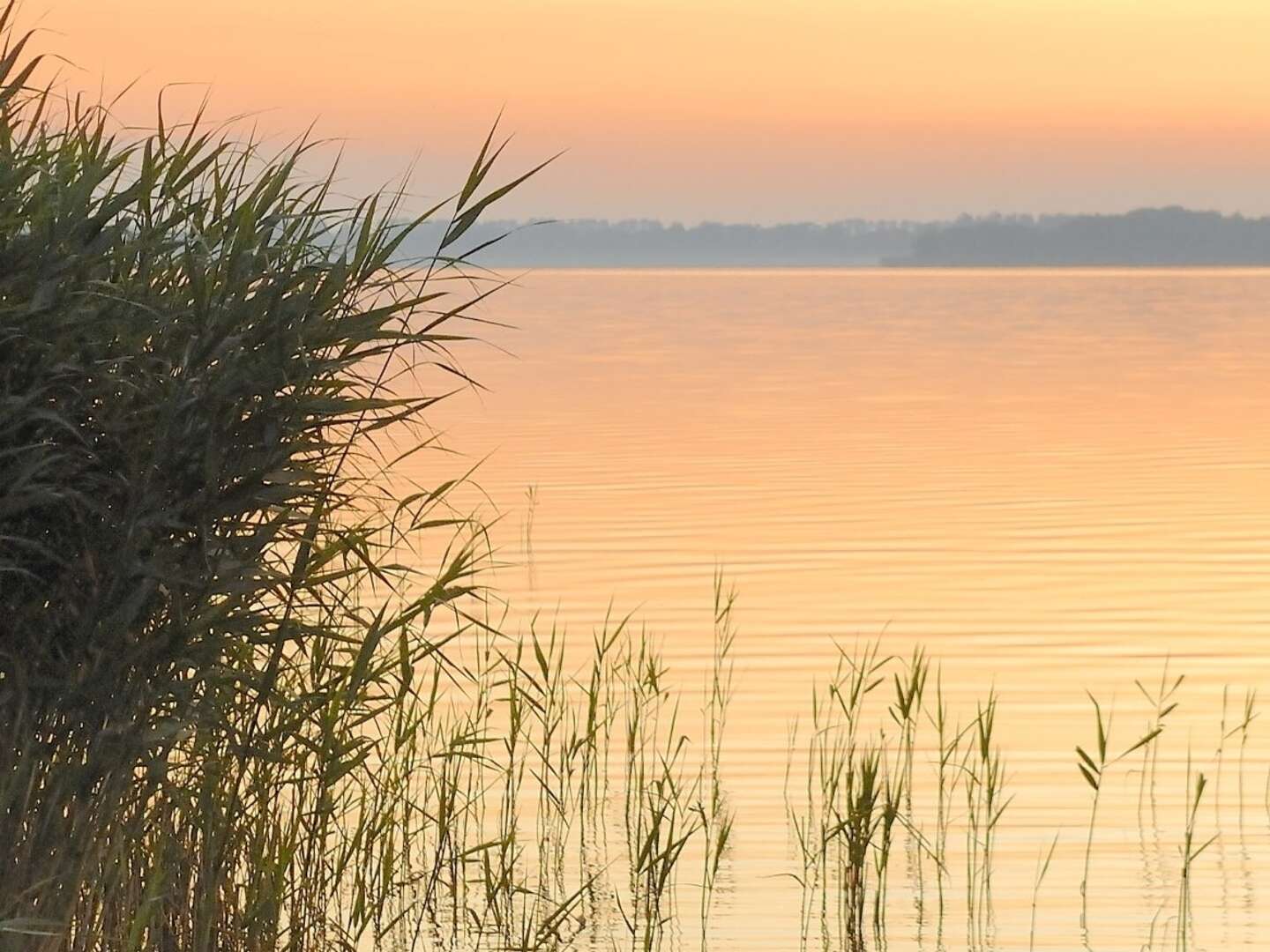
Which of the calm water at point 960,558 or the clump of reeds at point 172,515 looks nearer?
the clump of reeds at point 172,515

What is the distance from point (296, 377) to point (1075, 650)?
9639 millimetres

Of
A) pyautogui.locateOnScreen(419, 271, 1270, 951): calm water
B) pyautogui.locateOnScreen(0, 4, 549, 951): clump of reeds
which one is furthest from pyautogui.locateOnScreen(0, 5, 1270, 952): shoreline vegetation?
pyautogui.locateOnScreen(419, 271, 1270, 951): calm water

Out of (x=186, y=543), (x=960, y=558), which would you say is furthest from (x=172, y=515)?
(x=960, y=558)

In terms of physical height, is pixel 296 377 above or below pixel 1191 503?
below

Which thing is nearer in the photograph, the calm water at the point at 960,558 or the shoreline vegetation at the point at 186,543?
the shoreline vegetation at the point at 186,543

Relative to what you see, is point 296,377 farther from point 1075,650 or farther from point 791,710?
point 1075,650

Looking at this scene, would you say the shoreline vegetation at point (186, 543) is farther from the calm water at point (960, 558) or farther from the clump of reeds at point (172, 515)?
the calm water at point (960, 558)

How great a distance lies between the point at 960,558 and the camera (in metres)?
20.2

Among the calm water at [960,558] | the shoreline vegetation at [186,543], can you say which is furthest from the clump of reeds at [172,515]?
the calm water at [960,558]

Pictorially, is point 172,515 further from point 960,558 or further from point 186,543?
point 960,558

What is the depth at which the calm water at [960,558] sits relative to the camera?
10164mm

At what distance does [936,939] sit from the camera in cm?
898

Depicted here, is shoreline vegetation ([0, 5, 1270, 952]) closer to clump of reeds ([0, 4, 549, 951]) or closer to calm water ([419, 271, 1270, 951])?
clump of reeds ([0, 4, 549, 951])

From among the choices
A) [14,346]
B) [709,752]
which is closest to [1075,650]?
[709,752]
